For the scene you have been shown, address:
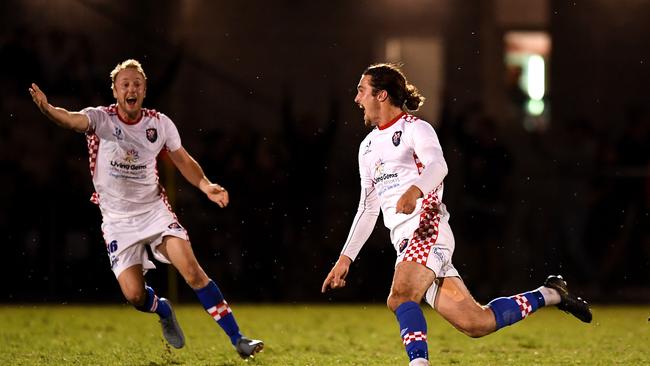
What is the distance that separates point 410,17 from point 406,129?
399 inches

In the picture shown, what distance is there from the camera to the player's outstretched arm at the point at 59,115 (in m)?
7.85

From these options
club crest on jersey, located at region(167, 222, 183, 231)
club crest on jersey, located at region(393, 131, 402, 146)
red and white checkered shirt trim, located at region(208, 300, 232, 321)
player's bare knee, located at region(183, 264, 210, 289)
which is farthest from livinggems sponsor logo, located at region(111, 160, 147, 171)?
club crest on jersey, located at region(393, 131, 402, 146)

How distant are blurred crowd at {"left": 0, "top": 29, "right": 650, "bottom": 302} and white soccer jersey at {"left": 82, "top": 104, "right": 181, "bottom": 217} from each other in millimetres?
5335

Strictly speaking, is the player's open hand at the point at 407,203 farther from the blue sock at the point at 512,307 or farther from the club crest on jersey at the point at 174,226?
the club crest on jersey at the point at 174,226

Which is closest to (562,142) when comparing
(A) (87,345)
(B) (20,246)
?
(B) (20,246)

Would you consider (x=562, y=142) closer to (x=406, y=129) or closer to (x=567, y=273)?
(x=567, y=273)

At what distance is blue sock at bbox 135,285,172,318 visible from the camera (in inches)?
352

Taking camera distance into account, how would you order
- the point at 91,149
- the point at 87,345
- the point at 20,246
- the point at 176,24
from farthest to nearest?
1. the point at 176,24
2. the point at 20,246
3. the point at 87,345
4. the point at 91,149

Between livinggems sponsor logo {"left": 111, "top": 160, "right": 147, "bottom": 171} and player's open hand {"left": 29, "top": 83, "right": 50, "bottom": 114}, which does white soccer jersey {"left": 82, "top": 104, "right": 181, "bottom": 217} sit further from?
player's open hand {"left": 29, "top": 83, "right": 50, "bottom": 114}

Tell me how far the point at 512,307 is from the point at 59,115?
313cm

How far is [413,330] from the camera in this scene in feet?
22.4

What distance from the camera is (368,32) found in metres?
16.9

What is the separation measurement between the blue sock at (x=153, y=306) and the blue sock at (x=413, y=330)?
2.58m

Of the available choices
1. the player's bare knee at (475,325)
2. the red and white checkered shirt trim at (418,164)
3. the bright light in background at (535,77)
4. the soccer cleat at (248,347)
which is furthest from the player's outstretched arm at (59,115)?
the bright light in background at (535,77)
